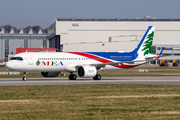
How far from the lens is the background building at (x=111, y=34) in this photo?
12375 cm

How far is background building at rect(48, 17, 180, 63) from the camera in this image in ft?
406

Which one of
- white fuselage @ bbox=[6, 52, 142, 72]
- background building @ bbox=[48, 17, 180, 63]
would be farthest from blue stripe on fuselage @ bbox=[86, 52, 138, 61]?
background building @ bbox=[48, 17, 180, 63]

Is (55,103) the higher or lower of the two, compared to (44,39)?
lower

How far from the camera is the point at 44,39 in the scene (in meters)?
192

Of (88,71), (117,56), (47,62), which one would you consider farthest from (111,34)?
(47,62)

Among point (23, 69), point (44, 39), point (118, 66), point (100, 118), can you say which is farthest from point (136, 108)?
point (44, 39)

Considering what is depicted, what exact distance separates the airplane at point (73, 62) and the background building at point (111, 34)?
72.8 meters

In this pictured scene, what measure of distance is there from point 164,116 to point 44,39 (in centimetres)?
17973

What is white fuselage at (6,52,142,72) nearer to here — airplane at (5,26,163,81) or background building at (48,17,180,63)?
airplane at (5,26,163,81)

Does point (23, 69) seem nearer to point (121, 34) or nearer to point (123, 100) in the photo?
point (123, 100)

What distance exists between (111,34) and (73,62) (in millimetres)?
85059

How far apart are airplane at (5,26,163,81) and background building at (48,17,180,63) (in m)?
72.8

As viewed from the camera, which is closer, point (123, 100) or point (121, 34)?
point (123, 100)

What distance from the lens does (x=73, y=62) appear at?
45531 mm
